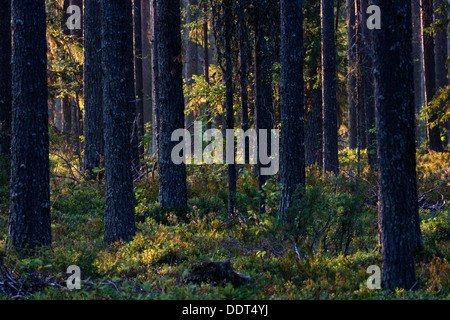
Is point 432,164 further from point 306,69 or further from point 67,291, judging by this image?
point 67,291

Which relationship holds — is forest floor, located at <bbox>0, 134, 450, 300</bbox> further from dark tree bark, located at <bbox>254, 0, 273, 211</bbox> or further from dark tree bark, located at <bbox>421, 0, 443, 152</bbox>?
dark tree bark, located at <bbox>421, 0, 443, 152</bbox>

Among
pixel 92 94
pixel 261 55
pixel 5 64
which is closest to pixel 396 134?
pixel 261 55

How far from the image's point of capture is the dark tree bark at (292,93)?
9961 mm

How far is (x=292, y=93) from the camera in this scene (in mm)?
10016

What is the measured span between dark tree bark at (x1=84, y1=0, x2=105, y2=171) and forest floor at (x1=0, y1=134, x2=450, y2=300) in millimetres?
2939

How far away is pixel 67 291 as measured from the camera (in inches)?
233

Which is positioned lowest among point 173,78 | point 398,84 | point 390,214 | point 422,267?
point 422,267

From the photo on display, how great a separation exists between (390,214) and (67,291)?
4.72 metres

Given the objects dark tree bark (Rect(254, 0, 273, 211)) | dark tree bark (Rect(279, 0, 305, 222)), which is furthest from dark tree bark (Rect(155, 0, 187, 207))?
dark tree bark (Rect(279, 0, 305, 222))

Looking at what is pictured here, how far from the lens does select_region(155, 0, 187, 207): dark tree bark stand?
11.3m

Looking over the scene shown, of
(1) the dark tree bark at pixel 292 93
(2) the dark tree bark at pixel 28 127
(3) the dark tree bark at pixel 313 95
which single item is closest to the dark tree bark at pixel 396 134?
(1) the dark tree bark at pixel 292 93

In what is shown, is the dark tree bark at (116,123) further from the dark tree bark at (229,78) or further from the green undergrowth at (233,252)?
the dark tree bark at (229,78)
